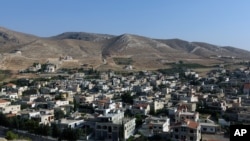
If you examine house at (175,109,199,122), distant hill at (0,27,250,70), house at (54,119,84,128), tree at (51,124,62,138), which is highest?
distant hill at (0,27,250,70)

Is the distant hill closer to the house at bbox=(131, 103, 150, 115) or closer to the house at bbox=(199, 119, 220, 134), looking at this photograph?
the house at bbox=(131, 103, 150, 115)

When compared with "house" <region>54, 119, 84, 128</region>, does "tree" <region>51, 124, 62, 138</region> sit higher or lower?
lower

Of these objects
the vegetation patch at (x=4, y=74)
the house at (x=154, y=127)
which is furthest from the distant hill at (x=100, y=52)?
the house at (x=154, y=127)

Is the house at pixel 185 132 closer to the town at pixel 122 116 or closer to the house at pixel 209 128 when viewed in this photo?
the town at pixel 122 116

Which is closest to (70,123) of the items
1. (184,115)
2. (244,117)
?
(184,115)

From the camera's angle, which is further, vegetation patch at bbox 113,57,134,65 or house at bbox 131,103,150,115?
vegetation patch at bbox 113,57,134,65

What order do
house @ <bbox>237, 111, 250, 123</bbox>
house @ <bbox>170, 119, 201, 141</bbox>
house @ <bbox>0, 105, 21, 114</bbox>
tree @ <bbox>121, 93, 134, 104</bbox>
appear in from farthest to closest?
tree @ <bbox>121, 93, 134, 104</bbox> < house @ <bbox>0, 105, 21, 114</bbox> < house @ <bbox>237, 111, 250, 123</bbox> < house @ <bbox>170, 119, 201, 141</bbox>

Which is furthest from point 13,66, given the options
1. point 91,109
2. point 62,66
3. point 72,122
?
point 72,122

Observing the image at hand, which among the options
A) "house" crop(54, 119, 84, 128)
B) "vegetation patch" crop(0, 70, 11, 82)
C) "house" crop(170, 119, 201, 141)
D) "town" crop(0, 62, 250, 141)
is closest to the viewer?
"house" crop(170, 119, 201, 141)

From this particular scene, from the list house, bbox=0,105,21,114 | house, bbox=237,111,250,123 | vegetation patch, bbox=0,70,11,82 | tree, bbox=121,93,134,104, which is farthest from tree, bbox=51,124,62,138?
vegetation patch, bbox=0,70,11,82
